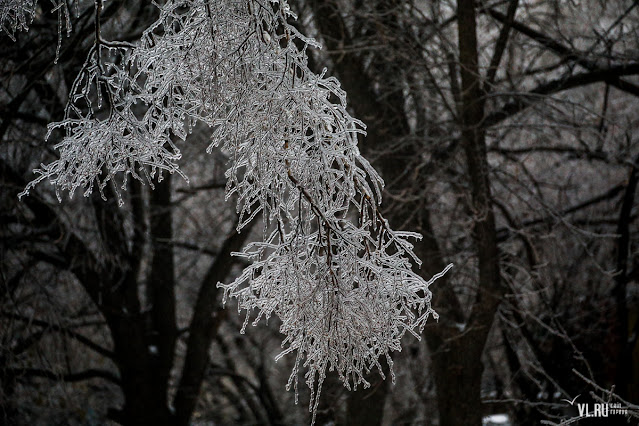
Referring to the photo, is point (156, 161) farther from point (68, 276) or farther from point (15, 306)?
point (68, 276)

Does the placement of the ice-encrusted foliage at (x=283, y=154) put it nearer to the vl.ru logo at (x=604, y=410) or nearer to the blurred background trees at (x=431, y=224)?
the vl.ru logo at (x=604, y=410)

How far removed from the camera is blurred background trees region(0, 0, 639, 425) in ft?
18.4

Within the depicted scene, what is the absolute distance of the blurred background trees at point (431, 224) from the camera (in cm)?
561

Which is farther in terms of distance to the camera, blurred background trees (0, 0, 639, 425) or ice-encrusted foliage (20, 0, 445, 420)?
blurred background trees (0, 0, 639, 425)

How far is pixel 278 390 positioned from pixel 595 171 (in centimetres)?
732

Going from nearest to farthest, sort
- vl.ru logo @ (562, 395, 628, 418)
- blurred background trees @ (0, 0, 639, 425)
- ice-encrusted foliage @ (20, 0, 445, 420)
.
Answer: ice-encrusted foliage @ (20, 0, 445, 420)
vl.ru logo @ (562, 395, 628, 418)
blurred background trees @ (0, 0, 639, 425)

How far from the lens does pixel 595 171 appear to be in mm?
9352

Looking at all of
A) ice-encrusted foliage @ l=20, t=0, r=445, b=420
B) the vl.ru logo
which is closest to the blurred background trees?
the vl.ru logo

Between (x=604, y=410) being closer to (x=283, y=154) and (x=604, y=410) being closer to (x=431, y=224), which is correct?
(x=283, y=154)

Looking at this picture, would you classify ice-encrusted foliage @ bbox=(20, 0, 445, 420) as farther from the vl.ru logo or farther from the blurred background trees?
the blurred background trees

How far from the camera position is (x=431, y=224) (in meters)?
6.34

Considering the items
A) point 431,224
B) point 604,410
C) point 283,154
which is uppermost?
point 431,224

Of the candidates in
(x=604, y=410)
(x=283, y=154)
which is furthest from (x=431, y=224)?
(x=283, y=154)

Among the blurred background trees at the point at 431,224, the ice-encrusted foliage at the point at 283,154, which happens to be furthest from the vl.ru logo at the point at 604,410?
the ice-encrusted foliage at the point at 283,154
